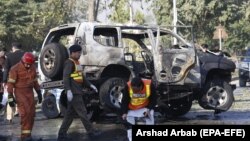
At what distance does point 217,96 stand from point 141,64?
223 centimetres

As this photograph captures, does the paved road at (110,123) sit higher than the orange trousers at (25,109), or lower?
lower

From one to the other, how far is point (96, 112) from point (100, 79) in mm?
1544

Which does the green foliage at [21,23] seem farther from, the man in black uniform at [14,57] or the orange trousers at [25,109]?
the orange trousers at [25,109]

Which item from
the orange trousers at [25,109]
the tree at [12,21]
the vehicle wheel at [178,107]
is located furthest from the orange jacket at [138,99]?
the tree at [12,21]

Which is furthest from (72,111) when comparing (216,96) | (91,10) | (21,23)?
(21,23)

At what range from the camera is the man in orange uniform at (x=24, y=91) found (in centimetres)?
971

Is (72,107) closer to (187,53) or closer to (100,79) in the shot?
(100,79)

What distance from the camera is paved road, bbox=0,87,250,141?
10729 mm

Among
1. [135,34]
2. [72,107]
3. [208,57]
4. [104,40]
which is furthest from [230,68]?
[72,107]

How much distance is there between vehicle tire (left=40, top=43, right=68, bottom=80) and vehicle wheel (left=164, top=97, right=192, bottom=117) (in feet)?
10.3

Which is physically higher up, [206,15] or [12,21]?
[206,15]

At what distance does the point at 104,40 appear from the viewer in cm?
1241

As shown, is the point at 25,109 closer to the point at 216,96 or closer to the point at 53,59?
the point at 53,59

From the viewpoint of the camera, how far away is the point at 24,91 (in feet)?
32.1
